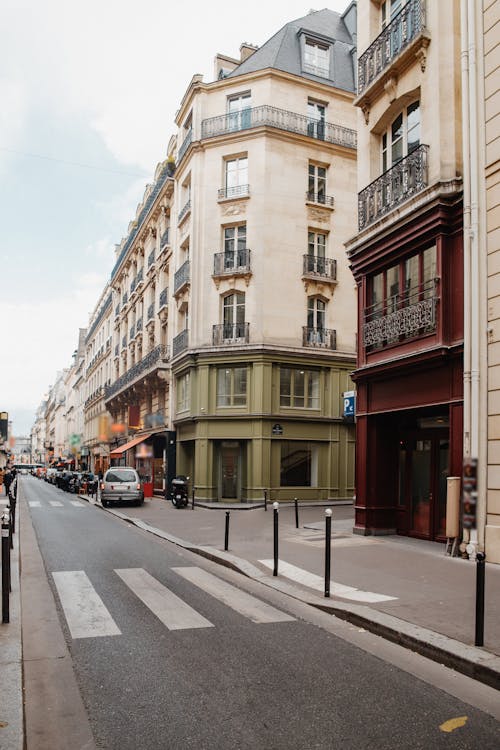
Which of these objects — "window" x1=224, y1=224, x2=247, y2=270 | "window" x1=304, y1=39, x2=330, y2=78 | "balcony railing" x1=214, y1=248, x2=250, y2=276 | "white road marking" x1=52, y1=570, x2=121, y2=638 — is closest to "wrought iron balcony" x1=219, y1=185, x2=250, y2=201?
"window" x1=224, y1=224, x2=247, y2=270

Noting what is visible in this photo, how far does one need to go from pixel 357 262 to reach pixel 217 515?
34.0 ft

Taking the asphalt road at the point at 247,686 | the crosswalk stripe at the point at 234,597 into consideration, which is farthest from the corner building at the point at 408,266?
the asphalt road at the point at 247,686

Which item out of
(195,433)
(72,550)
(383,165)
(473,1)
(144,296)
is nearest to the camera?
(473,1)

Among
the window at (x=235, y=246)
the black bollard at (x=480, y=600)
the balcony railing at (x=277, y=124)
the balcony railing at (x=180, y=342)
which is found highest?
the balcony railing at (x=277, y=124)

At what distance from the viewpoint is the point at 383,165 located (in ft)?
51.5

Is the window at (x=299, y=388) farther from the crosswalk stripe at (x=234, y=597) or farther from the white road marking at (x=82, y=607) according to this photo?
the white road marking at (x=82, y=607)

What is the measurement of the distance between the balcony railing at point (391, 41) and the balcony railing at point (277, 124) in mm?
13077

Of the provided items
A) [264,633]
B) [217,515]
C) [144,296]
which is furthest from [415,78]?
[144,296]

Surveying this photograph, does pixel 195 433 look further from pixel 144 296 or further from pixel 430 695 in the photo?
pixel 430 695

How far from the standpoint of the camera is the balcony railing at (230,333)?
92.5ft

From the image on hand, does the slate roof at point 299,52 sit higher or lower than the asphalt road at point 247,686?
higher

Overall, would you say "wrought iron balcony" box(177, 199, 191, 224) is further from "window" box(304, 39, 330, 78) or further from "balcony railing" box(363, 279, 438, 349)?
"balcony railing" box(363, 279, 438, 349)

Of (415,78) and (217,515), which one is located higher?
(415,78)

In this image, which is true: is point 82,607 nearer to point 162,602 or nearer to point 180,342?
point 162,602
